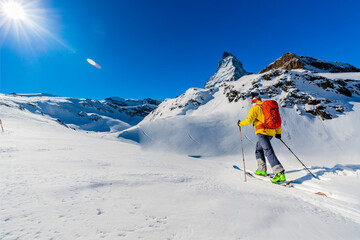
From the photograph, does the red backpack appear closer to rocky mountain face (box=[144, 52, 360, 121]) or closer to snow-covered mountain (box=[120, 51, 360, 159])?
snow-covered mountain (box=[120, 51, 360, 159])

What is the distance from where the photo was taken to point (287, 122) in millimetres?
16453

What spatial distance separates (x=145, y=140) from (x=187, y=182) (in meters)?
10.8

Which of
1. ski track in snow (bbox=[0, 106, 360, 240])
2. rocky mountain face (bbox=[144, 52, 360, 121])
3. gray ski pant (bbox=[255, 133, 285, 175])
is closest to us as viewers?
ski track in snow (bbox=[0, 106, 360, 240])

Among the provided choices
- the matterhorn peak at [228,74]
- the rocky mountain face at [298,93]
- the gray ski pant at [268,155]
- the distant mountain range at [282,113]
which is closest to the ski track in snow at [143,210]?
the gray ski pant at [268,155]

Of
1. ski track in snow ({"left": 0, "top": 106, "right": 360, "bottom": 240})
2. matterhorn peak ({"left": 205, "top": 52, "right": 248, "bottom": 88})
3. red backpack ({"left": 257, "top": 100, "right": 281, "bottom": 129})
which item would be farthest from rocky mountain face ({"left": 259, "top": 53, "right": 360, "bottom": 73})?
matterhorn peak ({"left": 205, "top": 52, "right": 248, "bottom": 88})

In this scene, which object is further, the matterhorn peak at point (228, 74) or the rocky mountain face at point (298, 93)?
the matterhorn peak at point (228, 74)

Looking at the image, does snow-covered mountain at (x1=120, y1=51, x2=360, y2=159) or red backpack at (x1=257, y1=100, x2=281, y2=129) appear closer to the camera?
red backpack at (x1=257, y1=100, x2=281, y2=129)

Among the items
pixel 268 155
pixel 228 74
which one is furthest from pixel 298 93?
pixel 228 74

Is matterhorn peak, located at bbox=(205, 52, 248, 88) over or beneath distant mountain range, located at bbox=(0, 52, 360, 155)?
over

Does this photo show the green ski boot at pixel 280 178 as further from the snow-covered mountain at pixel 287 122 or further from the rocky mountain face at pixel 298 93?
the rocky mountain face at pixel 298 93

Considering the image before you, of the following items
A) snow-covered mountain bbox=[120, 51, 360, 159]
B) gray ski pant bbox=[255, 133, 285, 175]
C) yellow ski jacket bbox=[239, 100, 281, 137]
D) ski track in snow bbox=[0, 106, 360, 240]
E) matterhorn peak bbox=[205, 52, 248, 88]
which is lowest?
ski track in snow bbox=[0, 106, 360, 240]

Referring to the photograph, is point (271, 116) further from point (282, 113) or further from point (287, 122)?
point (282, 113)

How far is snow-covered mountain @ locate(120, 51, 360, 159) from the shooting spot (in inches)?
532

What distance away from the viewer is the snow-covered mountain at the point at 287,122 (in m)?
13.5
